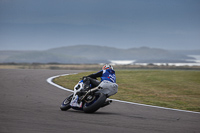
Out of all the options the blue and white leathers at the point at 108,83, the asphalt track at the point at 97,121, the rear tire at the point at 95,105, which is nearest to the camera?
the asphalt track at the point at 97,121

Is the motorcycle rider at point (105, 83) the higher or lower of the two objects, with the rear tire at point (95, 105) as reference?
higher

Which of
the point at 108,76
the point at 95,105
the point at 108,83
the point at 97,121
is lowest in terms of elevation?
the point at 97,121

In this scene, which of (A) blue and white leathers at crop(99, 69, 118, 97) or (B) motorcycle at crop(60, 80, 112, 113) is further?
(A) blue and white leathers at crop(99, 69, 118, 97)

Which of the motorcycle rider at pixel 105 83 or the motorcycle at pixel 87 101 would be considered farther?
the motorcycle rider at pixel 105 83

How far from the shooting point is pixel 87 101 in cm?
1008

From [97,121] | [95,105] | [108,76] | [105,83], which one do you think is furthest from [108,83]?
[97,121]

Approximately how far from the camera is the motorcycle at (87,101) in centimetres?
980

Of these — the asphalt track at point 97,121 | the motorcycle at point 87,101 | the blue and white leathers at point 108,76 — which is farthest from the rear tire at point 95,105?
the blue and white leathers at point 108,76

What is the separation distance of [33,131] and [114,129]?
178 centimetres

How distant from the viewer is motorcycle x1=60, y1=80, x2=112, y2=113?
9.80 meters

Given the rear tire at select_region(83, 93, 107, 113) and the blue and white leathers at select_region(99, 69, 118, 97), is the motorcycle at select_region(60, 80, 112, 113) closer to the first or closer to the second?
the rear tire at select_region(83, 93, 107, 113)

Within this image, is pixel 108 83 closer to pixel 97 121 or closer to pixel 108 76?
pixel 108 76

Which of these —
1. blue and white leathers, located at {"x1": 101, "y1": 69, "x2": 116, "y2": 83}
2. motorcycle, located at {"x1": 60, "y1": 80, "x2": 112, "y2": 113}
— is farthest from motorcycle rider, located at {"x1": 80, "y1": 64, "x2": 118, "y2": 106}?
motorcycle, located at {"x1": 60, "y1": 80, "x2": 112, "y2": 113}

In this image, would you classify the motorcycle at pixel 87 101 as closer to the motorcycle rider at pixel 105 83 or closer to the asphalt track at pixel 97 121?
the motorcycle rider at pixel 105 83
